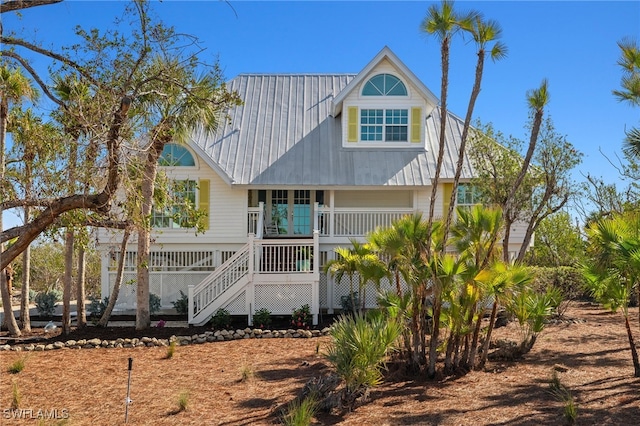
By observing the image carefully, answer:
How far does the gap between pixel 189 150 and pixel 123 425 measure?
11778mm

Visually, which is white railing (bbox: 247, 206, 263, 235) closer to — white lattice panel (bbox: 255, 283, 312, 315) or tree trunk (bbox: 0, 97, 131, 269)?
white lattice panel (bbox: 255, 283, 312, 315)

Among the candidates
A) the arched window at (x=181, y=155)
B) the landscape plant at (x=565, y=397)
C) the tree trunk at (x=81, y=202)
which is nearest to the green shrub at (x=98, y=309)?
the arched window at (x=181, y=155)

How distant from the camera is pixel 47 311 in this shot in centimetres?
1816

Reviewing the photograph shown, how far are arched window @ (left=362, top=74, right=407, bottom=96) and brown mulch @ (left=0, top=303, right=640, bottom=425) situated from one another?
31.8 feet

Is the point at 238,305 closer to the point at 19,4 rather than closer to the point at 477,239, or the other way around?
the point at 477,239

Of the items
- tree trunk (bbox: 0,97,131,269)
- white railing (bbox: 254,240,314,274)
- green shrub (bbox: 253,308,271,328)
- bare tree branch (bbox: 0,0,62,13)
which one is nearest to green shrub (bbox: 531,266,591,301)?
white railing (bbox: 254,240,314,274)

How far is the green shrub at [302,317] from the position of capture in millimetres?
15008

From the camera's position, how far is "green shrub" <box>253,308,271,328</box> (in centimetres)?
1500

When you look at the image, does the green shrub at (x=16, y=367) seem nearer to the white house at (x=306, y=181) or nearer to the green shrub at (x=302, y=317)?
the white house at (x=306, y=181)

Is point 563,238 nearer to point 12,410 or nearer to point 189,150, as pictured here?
point 189,150

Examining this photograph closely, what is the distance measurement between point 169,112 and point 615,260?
904 centimetres

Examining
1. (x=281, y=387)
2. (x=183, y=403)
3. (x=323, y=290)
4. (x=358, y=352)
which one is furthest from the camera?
(x=323, y=290)

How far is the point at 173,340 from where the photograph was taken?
12703 mm

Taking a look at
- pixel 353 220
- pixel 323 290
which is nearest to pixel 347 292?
pixel 323 290
